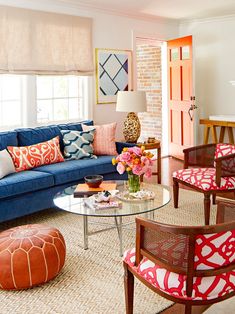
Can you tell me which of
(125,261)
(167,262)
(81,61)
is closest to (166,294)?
(167,262)

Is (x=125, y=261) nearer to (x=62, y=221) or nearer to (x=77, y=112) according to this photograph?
(x=62, y=221)

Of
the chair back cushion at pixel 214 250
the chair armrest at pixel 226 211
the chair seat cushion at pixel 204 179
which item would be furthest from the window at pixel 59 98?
the chair back cushion at pixel 214 250

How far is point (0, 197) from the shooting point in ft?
12.1

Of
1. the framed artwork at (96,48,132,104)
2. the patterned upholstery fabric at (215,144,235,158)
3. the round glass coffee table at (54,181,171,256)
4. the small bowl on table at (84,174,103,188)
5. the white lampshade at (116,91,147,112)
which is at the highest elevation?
the framed artwork at (96,48,132,104)

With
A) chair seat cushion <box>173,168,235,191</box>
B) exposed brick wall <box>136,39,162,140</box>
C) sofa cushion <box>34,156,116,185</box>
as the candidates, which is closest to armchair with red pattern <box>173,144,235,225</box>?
chair seat cushion <box>173,168,235,191</box>

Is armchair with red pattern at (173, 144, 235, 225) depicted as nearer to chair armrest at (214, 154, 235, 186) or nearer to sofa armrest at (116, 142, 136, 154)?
chair armrest at (214, 154, 235, 186)

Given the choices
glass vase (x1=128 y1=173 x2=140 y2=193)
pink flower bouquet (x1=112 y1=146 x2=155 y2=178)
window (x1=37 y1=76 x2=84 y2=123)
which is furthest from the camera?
window (x1=37 y1=76 x2=84 y2=123)

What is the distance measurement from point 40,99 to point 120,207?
2.78 m

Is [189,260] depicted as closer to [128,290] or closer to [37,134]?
[128,290]

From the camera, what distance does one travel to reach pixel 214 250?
1909 millimetres

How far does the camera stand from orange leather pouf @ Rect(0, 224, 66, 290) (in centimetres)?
266

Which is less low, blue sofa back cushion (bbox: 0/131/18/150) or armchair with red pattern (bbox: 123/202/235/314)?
blue sofa back cushion (bbox: 0/131/18/150)

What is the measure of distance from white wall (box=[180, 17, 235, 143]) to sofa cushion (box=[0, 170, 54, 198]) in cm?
399

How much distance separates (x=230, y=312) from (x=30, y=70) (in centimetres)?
367
